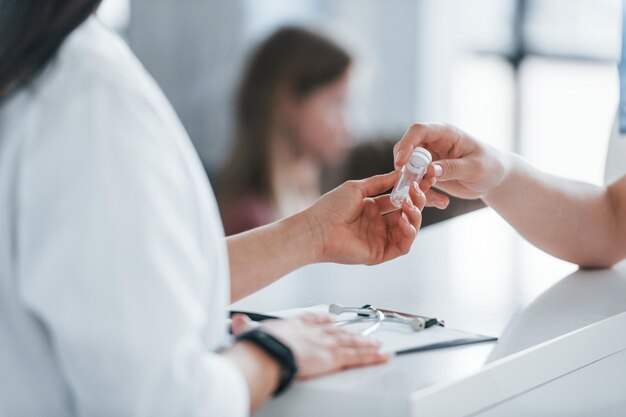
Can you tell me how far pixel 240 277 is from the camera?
112 cm

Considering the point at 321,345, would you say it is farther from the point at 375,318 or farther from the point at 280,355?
the point at 375,318

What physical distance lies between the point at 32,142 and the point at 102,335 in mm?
163

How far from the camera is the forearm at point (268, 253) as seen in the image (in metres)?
1.12

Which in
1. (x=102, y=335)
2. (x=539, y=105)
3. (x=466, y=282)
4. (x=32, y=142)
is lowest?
(x=539, y=105)

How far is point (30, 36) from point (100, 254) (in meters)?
0.20

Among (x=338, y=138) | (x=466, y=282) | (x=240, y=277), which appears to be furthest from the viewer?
(x=338, y=138)

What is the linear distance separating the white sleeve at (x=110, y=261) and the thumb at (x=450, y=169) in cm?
51

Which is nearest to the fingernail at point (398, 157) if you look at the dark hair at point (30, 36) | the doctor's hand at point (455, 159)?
the doctor's hand at point (455, 159)

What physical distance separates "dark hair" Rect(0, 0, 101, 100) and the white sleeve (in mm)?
57

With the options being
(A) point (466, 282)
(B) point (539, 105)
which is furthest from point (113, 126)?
(B) point (539, 105)

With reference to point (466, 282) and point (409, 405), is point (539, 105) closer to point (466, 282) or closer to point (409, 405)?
point (466, 282)

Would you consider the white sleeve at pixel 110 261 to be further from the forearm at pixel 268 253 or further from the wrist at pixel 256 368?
the forearm at pixel 268 253

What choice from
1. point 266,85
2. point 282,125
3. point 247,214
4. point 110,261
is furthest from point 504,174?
point 266,85

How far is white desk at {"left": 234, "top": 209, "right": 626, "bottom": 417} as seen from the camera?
0.86 meters
